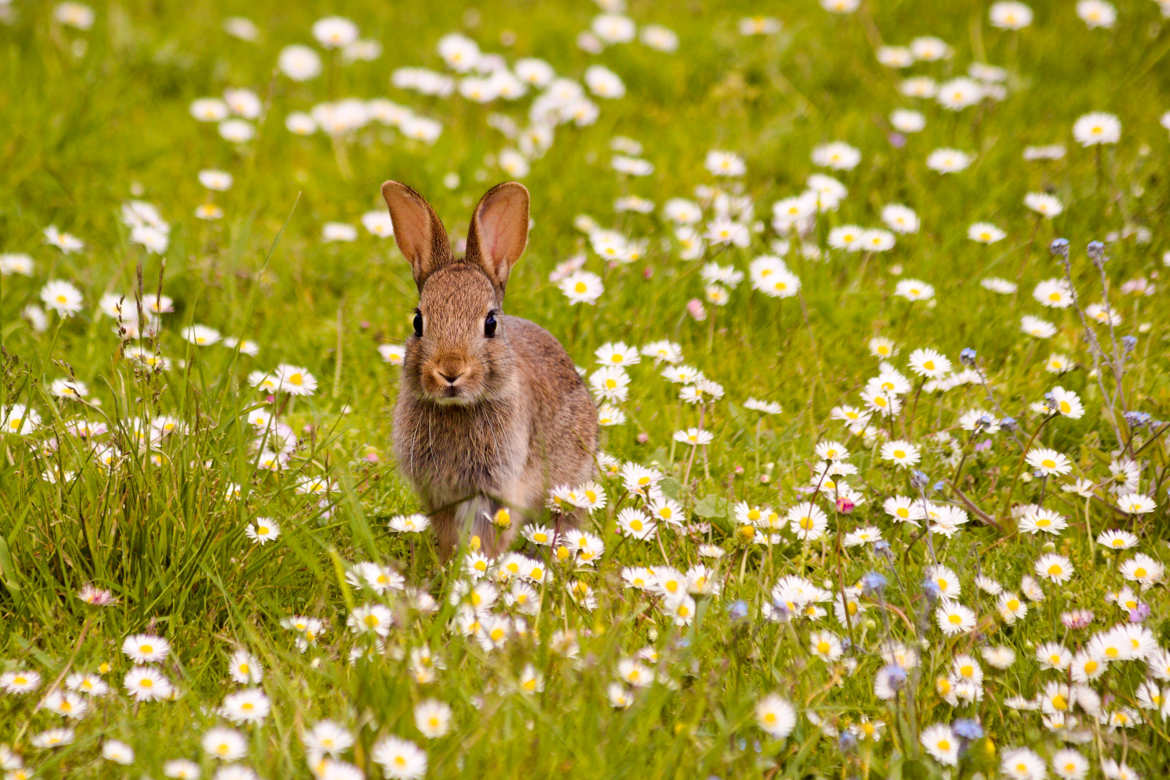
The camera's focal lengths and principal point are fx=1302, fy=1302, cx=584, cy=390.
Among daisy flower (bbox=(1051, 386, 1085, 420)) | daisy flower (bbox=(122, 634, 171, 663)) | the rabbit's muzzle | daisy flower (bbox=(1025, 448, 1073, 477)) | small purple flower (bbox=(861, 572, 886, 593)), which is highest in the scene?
the rabbit's muzzle

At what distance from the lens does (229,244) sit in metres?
5.85

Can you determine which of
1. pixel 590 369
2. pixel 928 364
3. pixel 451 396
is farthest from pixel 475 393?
pixel 928 364

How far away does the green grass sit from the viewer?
3160 millimetres

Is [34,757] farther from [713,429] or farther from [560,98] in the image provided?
[560,98]

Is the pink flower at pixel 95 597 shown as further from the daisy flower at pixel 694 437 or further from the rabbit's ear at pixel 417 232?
the daisy flower at pixel 694 437

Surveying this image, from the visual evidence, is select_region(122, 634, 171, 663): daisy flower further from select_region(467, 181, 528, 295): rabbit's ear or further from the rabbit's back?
select_region(467, 181, 528, 295): rabbit's ear

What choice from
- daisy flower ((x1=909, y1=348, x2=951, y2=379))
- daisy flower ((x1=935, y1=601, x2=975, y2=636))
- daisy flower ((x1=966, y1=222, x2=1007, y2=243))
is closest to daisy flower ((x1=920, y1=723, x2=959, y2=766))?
daisy flower ((x1=935, y1=601, x2=975, y2=636))

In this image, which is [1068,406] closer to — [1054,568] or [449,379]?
[1054,568]

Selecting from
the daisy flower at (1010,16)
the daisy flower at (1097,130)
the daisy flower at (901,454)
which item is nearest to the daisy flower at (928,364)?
the daisy flower at (901,454)

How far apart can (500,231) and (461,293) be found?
17.5 inches

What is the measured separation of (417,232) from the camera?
173 inches

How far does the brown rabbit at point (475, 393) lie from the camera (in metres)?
4.11

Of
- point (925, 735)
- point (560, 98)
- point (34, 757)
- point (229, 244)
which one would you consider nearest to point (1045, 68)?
point (560, 98)

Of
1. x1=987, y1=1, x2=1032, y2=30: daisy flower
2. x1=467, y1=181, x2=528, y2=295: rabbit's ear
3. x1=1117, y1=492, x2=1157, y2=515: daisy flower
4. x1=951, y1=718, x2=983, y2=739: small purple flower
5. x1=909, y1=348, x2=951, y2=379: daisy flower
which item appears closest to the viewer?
x1=951, y1=718, x2=983, y2=739: small purple flower
